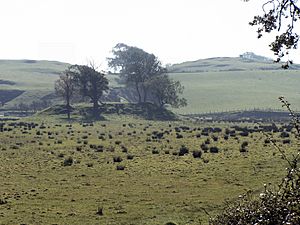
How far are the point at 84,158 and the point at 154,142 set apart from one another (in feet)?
45.2

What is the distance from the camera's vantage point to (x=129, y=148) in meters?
41.5

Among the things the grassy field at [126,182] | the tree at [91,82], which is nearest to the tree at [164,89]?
the tree at [91,82]

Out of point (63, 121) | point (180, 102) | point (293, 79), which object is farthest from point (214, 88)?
point (63, 121)

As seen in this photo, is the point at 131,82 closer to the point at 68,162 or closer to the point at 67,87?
the point at 67,87

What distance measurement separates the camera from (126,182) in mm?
25031

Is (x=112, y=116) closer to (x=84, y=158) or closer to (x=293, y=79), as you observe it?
(x=84, y=158)

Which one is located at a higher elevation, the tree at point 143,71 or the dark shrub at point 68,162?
the tree at point 143,71

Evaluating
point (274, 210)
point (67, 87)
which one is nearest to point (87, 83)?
point (67, 87)

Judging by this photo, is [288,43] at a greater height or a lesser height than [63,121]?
greater

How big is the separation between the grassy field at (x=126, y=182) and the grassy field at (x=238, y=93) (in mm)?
101834

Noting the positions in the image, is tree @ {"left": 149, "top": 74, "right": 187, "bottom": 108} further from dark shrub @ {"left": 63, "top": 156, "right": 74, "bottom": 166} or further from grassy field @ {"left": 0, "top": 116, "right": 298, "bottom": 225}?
dark shrub @ {"left": 63, "top": 156, "right": 74, "bottom": 166}

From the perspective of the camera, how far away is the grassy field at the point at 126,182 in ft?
60.1

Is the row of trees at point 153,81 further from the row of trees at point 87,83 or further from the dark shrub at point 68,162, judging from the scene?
the dark shrub at point 68,162

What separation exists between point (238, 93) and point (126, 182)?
143941 millimetres
